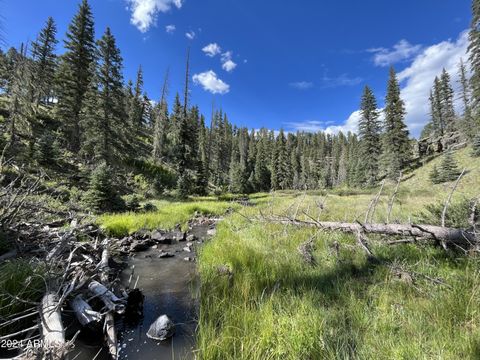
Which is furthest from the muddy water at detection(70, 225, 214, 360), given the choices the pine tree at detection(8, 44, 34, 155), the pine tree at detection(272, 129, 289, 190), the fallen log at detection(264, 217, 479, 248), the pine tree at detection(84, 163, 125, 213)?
the pine tree at detection(272, 129, 289, 190)

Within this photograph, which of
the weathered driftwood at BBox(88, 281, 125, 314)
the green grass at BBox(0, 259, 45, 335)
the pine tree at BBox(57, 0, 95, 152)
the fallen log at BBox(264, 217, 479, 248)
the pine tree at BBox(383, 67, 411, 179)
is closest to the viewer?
the green grass at BBox(0, 259, 45, 335)

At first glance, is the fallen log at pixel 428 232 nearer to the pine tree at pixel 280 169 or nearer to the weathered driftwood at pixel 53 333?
the weathered driftwood at pixel 53 333

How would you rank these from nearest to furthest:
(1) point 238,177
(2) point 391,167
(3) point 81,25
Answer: (3) point 81,25 < (2) point 391,167 < (1) point 238,177

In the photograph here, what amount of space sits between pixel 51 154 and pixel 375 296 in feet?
78.5

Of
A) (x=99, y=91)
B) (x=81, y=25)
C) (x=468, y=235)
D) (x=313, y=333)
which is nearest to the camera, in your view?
(x=313, y=333)

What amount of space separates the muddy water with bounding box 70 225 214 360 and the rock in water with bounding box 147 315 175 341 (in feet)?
0.22

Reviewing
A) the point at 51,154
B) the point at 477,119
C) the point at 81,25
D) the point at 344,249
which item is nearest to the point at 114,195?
the point at 51,154

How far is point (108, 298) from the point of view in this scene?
3.33 m

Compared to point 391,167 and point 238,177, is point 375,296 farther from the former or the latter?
point 238,177

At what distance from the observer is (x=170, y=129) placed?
57.3m

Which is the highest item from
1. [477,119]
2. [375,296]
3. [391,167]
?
[477,119]

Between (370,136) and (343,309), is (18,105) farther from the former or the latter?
(370,136)

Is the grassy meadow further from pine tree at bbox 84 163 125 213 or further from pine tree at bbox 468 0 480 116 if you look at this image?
pine tree at bbox 468 0 480 116

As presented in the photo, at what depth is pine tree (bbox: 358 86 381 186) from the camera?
A: 4053 cm
